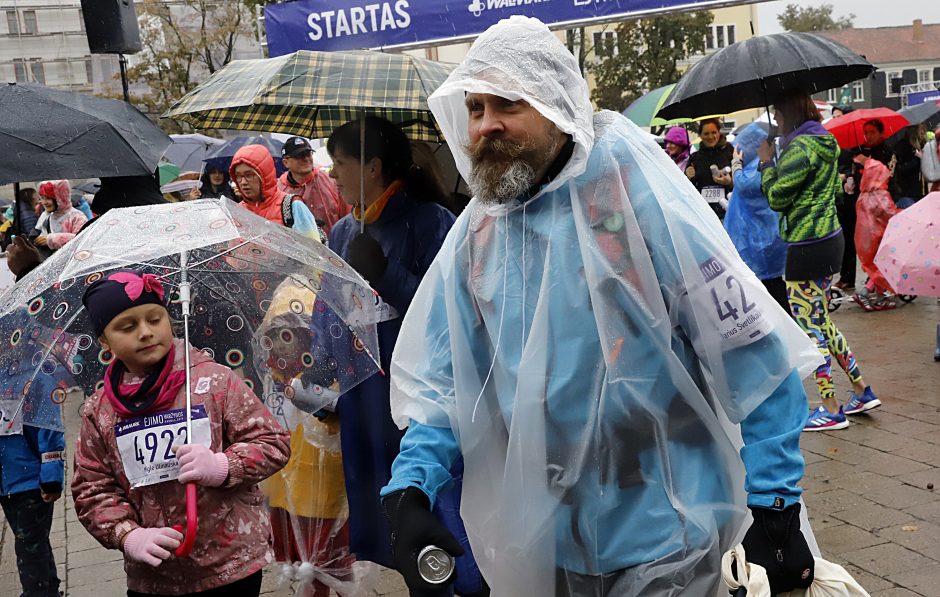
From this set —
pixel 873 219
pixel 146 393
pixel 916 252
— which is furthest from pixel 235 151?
pixel 146 393

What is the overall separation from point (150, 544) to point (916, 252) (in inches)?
217

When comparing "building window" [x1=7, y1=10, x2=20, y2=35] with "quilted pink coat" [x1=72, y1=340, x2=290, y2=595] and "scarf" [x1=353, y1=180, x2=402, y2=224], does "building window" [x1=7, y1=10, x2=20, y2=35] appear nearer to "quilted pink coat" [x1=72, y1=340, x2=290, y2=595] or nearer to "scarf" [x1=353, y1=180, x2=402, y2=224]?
"scarf" [x1=353, y1=180, x2=402, y2=224]

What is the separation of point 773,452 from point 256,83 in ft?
8.21

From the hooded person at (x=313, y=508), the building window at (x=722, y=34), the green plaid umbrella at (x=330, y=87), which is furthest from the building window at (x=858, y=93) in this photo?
the hooded person at (x=313, y=508)

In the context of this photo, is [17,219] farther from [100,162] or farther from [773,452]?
[773,452]

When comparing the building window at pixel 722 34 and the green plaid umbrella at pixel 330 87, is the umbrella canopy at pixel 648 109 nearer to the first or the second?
the green plaid umbrella at pixel 330 87

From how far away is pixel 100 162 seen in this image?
4.33 metres

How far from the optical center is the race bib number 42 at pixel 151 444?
9.74 feet

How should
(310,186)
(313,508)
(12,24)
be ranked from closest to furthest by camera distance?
1. (313,508)
2. (310,186)
3. (12,24)

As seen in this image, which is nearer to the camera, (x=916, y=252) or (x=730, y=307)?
(x=730, y=307)

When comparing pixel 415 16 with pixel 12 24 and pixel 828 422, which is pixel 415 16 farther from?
pixel 12 24

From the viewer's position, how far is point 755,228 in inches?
284

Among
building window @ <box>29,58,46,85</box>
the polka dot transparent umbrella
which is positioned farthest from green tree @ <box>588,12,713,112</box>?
the polka dot transparent umbrella

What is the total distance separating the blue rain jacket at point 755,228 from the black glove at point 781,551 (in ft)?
17.3
